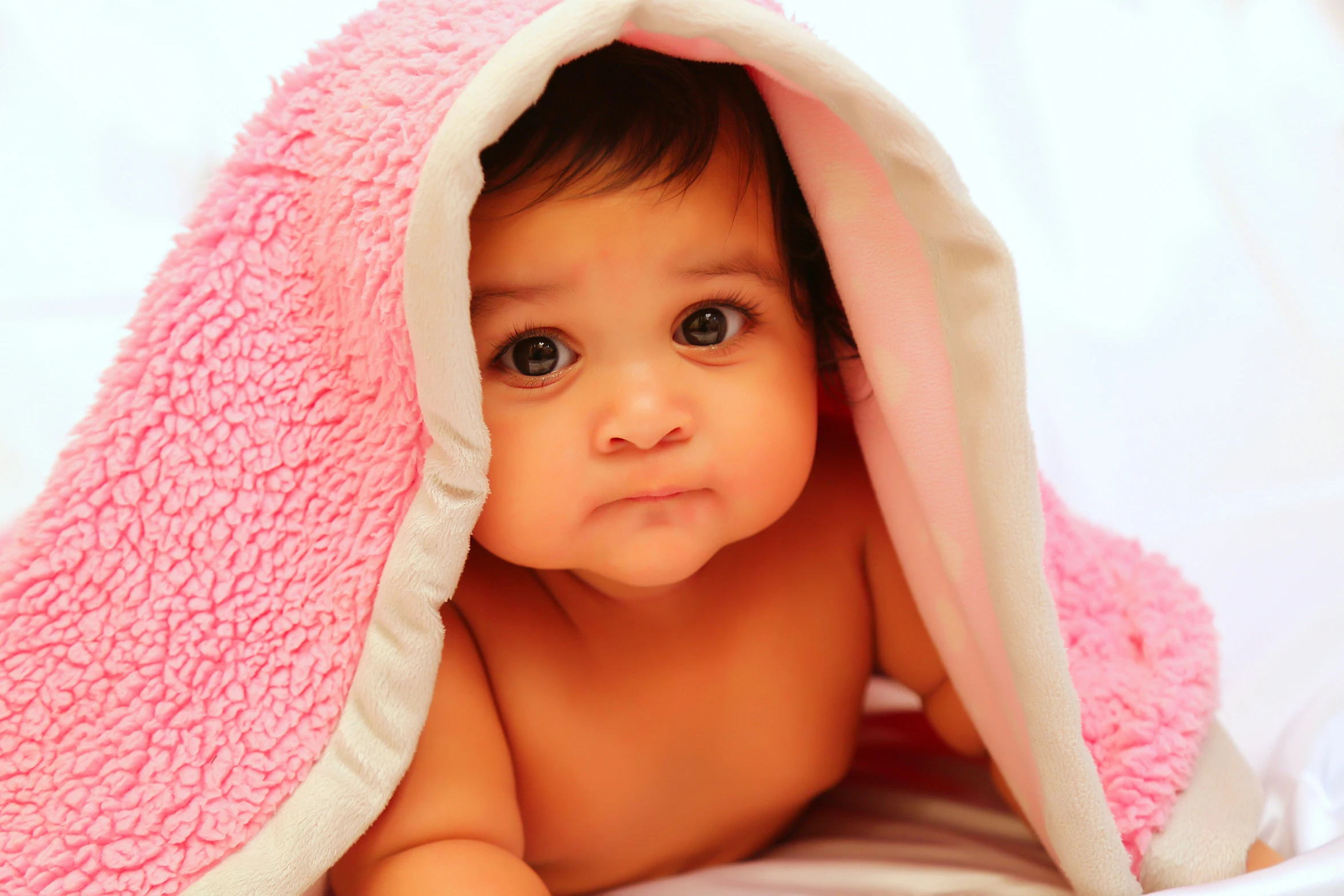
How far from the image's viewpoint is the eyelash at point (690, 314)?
74 centimetres

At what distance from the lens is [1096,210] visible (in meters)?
1.51

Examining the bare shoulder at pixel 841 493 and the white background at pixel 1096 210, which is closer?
the bare shoulder at pixel 841 493

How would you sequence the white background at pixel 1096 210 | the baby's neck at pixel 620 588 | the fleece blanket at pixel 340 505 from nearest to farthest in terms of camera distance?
the fleece blanket at pixel 340 505 → the baby's neck at pixel 620 588 → the white background at pixel 1096 210

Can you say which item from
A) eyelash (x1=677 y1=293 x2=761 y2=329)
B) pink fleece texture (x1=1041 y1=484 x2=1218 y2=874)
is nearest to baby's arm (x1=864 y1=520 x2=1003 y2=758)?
pink fleece texture (x1=1041 y1=484 x2=1218 y2=874)

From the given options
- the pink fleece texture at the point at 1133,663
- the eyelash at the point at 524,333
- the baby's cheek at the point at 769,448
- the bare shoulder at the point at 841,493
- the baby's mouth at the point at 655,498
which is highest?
the eyelash at the point at 524,333

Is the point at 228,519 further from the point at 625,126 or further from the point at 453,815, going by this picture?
the point at 625,126

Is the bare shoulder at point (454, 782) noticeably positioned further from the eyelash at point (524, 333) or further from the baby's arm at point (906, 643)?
the baby's arm at point (906, 643)

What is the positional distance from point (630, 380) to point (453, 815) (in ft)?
0.92

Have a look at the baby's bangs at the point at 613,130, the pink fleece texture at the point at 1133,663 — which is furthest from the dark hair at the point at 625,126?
the pink fleece texture at the point at 1133,663

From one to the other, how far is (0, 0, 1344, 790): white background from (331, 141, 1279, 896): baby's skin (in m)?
0.39

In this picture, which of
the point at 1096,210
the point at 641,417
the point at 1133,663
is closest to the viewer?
the point at 641,417

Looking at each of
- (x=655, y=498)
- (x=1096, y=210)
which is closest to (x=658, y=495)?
(x=655, y=498)

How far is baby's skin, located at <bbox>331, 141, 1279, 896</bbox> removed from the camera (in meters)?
0.73

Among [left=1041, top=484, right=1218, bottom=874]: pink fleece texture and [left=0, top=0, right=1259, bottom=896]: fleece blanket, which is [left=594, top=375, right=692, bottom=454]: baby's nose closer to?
[left=0, top=0, right=1259, bottom=896]: fleece blanket
